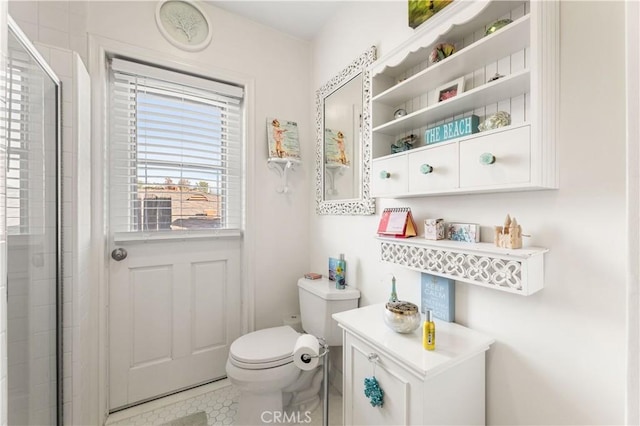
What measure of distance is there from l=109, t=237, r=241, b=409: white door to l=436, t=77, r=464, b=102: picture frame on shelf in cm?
148

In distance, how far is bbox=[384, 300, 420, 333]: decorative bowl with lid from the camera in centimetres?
97

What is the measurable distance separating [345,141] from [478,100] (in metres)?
0.81

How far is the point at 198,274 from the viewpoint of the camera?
1745 mm

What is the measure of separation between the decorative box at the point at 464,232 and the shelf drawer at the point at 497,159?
18 cm

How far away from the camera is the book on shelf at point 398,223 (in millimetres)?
1155

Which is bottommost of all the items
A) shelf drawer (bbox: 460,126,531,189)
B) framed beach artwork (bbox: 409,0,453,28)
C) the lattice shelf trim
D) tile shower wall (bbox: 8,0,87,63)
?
the lattice shelf trim

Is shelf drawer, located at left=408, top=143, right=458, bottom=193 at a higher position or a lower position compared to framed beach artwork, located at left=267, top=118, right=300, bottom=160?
lower

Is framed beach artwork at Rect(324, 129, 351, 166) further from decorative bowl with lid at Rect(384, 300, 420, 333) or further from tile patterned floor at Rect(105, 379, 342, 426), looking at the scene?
tile patterned floor at Rect(105, 379, 342, 426)

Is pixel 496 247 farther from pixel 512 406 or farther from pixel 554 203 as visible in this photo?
pixel 512 406

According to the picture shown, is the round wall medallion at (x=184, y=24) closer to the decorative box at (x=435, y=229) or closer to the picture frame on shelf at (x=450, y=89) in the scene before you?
the picture frame on shelf at (x=450, y=89)

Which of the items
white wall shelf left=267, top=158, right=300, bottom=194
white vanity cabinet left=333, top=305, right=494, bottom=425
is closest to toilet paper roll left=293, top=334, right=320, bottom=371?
white vanity cabinet left=333, top=305, right=494, bottom=425

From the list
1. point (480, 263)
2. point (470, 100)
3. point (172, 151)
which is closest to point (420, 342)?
point (480, 263)

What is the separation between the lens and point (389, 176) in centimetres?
119

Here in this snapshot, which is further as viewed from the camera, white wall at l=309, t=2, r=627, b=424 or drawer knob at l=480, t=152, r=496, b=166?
drawer knob at l=480, t=152, r=496, b=166
